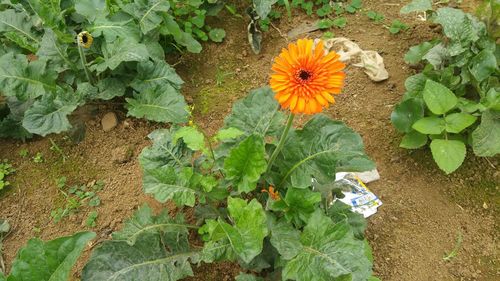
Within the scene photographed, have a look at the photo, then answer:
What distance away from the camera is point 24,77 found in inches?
113

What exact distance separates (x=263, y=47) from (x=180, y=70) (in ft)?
2.19

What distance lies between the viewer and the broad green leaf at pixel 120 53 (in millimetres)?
2757

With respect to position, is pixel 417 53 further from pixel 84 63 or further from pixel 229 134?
pixel 84 63

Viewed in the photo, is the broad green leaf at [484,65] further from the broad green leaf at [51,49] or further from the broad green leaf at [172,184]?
the broad green leaf at [51,49]

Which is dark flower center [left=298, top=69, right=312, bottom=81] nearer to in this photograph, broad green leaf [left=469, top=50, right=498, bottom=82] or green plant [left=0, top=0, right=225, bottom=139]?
green plant [left=0, top=0, right=225, bottom=139]

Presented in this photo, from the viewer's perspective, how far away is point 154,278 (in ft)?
7.11

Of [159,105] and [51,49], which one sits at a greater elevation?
[51,49]

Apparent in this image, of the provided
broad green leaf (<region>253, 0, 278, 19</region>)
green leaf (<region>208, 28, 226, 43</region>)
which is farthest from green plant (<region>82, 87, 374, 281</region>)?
green leaf (<region>208, 28, 226, 43</region>)

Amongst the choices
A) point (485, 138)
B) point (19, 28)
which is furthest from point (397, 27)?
point (19, 28)

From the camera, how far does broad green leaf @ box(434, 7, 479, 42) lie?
9.16 feet

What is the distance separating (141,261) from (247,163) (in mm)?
694

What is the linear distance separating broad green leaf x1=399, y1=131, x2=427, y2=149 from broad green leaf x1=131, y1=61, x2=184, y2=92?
57.2 inches

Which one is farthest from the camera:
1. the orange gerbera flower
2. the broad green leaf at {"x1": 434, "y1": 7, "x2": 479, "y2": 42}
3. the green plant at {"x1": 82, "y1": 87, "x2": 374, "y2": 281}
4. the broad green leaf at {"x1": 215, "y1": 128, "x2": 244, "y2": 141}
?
the broad green leaf at {"x1": 434, "y1": 7, "x2": 479, "y2": 42}

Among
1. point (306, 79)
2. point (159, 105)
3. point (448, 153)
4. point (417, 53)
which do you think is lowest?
point (448, 153)
